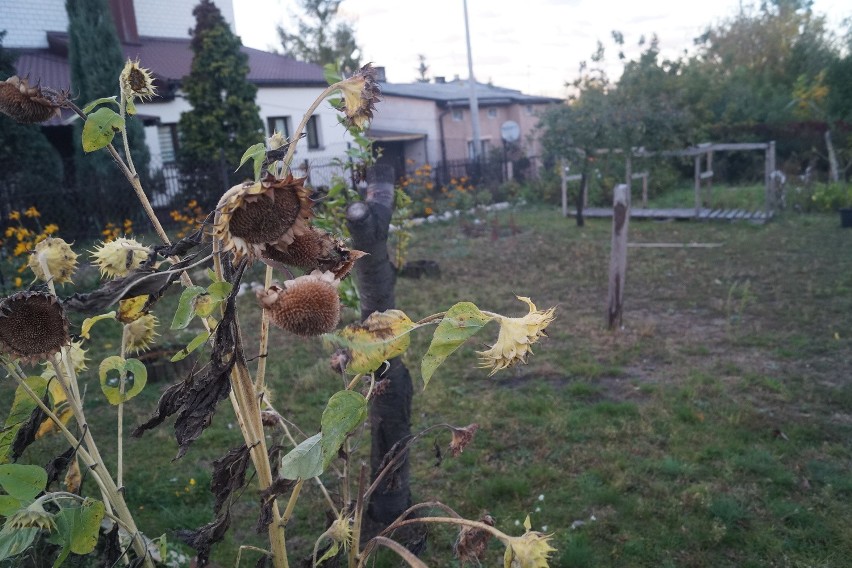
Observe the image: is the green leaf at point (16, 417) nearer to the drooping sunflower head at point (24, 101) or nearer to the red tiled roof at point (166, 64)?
the drooping sunflower head at point (24, 101)

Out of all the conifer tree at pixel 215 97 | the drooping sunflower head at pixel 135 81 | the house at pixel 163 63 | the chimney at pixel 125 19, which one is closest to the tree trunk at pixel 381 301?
the drooping sunflower head at pixel 135 81

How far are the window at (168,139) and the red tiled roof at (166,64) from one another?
1216mm

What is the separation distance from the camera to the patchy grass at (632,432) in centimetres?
312

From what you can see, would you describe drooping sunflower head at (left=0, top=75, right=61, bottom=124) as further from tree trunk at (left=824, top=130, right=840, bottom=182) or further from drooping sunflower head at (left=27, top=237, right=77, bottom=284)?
tree trunk at (left=824, top=130, right=840, bottom=182)

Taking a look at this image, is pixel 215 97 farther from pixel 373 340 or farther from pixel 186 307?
pixel 373 340

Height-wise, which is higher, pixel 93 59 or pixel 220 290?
pixel 93 59

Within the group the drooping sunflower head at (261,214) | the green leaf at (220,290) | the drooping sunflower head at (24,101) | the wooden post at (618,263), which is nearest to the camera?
the drooping sunflower head at (261,214)

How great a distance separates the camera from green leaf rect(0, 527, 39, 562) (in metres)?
0.90

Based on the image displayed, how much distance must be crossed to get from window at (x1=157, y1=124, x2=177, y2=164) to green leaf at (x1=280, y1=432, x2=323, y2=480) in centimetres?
1660

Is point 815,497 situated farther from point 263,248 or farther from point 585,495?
point 263,248

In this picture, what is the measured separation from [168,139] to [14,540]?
16.9 meters

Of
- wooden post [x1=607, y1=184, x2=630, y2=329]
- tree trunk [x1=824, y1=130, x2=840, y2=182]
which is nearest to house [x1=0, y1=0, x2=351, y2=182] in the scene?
wooden post [x1=607, y1=184, x2=630, y2=329]

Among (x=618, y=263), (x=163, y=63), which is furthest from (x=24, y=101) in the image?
(x=163, y=63)

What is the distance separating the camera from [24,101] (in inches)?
37.1
